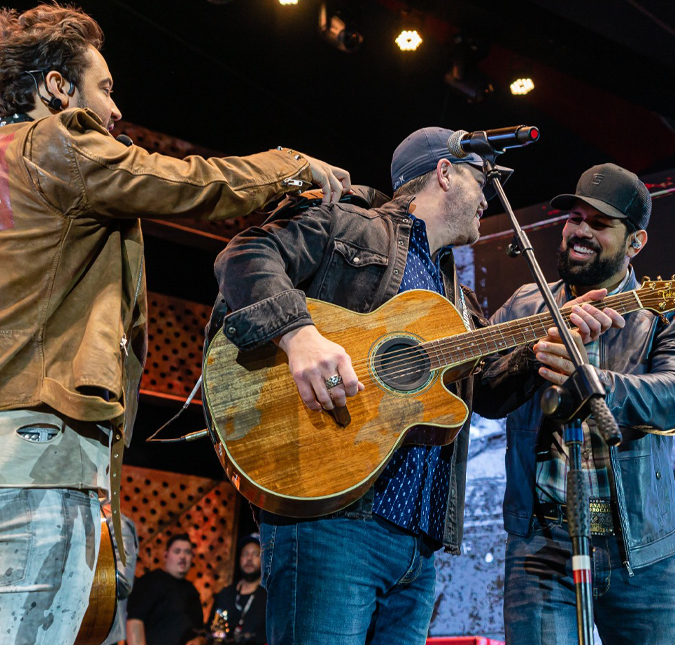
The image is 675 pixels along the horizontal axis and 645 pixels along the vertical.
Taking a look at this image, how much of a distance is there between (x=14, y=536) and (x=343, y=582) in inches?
36.9

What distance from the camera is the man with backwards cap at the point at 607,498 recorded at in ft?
8.87

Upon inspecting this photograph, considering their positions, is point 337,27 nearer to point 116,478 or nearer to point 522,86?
point 522,86

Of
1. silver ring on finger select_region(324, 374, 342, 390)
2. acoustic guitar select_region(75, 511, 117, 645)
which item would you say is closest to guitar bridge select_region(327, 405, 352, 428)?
silver ring on finger select_region(324, 374, 342, 390)

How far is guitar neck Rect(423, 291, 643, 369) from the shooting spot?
2580mm

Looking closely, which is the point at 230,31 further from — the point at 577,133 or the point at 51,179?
the point at 51,179

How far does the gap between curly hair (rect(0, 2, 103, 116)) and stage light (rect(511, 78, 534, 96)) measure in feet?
15.4

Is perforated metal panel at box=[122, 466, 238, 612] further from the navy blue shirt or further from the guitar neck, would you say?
the guitar neck

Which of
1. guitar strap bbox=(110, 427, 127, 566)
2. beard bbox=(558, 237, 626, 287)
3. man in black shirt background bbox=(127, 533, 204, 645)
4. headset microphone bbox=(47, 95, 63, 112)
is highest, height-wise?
beard bbox=(558, 237, 626, 287)

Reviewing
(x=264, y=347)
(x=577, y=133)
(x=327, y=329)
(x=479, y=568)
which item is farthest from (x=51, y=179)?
(x=577, y=133)

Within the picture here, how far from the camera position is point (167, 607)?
6.68 meters

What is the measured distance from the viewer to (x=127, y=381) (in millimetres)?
2164

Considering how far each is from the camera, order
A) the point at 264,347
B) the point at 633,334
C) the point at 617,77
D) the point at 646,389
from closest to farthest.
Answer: the point at 264,347 → the point at 646,389 → the point at 633,334 → the point at 617,77

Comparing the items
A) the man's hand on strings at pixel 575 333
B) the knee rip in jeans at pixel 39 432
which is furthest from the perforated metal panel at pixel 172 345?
the knee rip in jeans at pixel 39 432

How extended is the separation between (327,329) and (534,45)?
4201 millimetres
